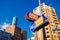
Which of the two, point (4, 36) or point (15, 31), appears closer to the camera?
point (4, 36)

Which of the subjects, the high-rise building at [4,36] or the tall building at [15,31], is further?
the tall building at [15,31]

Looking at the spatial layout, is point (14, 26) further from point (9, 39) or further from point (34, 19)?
point (34, 19)

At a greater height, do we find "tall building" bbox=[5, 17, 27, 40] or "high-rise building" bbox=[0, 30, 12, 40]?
"tall building" bbox=[5, 17, 27, 40]

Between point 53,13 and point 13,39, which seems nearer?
point 13,39

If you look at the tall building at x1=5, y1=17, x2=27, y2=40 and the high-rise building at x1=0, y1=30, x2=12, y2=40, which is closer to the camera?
the high-rise building at x1=0, y1=30, x2=12, y2=40

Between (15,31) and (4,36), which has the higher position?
(15,31)

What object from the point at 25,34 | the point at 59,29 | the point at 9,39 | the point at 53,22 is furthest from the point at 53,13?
the point at 9,39

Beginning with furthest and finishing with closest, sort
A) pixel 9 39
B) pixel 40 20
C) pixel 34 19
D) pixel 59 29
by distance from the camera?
pixel 59 29, pixel 9 39, pixel 34 19, pixel 40 20

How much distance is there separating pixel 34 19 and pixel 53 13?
200 feet

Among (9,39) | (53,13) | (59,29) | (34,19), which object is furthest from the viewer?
(53,13)

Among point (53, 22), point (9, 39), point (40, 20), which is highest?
point (53, 22)

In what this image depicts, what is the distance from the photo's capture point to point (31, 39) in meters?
75.9

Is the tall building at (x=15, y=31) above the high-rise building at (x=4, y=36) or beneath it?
above

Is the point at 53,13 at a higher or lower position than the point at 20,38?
higher
